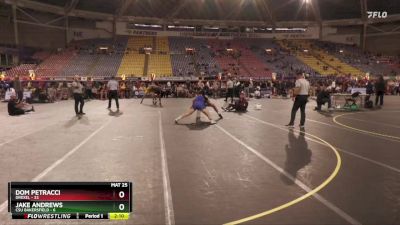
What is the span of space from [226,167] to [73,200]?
11.4 ft

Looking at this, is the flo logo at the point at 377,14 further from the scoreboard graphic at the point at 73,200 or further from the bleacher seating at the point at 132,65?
the scoreboard graphic at the point at 73,200

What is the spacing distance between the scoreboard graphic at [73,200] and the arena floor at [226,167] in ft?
1.90

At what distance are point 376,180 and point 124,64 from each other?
3765 centimetres

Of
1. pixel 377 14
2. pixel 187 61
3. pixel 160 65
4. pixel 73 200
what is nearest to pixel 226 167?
pixel 73 200

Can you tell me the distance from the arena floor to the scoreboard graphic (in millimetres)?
580

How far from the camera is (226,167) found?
6602 mm

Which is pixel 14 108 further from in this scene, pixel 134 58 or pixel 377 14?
pixel 377 14

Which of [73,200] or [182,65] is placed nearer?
[73,200]

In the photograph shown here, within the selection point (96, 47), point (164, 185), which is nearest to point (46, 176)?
point (164, 185)

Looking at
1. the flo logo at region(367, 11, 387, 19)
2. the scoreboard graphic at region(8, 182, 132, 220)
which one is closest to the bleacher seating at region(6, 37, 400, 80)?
the flo logo at region(367, 11, 387, 19)

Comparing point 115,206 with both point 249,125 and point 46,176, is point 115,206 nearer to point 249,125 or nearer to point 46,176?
point 46,176

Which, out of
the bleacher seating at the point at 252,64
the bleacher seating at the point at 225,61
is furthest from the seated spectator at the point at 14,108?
the bleacher seating at the point at 252,64

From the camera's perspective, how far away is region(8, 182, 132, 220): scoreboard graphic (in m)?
3.51

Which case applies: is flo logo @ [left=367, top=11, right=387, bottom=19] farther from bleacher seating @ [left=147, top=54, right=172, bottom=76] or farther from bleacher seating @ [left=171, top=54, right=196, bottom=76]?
bleacher seating @ [left=147, top=54, right=172, bottom=76]
